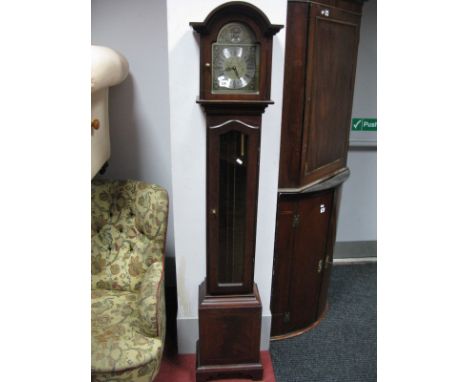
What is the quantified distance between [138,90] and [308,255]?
53.1 inches

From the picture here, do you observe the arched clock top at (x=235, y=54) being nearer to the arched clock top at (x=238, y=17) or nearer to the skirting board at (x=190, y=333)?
the arched clock top at (x=238, y=17)

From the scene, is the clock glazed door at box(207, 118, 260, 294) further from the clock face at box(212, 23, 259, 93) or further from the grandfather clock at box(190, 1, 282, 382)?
the clock face at box(212, 23, 259, 93)

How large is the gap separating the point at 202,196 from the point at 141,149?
0.64 meters

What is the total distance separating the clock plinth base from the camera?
1.86m

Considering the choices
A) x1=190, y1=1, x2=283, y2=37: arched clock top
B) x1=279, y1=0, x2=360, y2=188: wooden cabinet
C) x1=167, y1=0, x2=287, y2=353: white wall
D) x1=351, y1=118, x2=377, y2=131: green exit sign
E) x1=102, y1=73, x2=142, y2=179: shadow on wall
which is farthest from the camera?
x1=351, y1=118, x2=377, y2=131: green exit sign

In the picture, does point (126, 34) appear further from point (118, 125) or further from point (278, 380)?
point (278, 380)

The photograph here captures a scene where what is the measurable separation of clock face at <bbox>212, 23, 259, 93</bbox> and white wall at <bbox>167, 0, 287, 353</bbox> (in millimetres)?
228

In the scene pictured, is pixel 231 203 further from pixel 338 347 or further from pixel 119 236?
pixel 338 347

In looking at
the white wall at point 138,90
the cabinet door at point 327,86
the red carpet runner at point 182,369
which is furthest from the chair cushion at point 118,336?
the cabinet door at point 327,86

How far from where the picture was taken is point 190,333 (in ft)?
7.05

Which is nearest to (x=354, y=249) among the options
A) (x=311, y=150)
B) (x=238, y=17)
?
(x=311, y=150)

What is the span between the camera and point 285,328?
7.52 feet

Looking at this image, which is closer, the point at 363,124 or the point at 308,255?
the point at 308,255

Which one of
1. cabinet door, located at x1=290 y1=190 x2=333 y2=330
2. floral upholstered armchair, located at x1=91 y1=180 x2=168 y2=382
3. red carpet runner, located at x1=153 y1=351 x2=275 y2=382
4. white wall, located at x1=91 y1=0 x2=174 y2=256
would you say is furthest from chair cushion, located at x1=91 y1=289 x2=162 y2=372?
cabinet door, located at x1=290 y1=190 x2=333 y2=330
